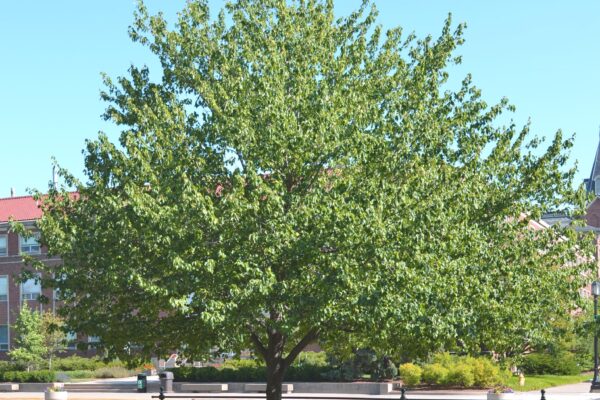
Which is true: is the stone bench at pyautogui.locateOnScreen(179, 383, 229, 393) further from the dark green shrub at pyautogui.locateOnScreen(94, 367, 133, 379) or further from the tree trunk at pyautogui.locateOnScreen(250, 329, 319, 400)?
the tree trunk at pyautogui.locateOnScreen(250, 329, 319, 400)

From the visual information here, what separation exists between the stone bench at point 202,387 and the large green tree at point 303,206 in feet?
73.4

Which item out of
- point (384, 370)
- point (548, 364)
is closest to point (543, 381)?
point (548, 364)

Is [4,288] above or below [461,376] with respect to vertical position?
above

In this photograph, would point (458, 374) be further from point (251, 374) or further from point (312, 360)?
point (251, 374)

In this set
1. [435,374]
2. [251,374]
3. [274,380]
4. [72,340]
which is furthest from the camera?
[251,374]

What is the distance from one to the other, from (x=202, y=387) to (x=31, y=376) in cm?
1279

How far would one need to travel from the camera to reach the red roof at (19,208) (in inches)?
3127

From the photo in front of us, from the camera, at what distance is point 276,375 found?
2698 cm

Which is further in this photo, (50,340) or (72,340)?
(50,340)

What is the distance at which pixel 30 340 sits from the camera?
2714 inches

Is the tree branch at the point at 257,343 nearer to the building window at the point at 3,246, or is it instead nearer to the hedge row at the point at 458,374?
the hedge row at the point at 458,374

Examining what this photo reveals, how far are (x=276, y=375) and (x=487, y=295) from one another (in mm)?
6674

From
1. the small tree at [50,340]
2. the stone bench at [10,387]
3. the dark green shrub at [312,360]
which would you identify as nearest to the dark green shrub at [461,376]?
the dark green shrub at [312,360]

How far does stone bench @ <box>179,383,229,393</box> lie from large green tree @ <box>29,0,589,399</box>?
73.4 feet
